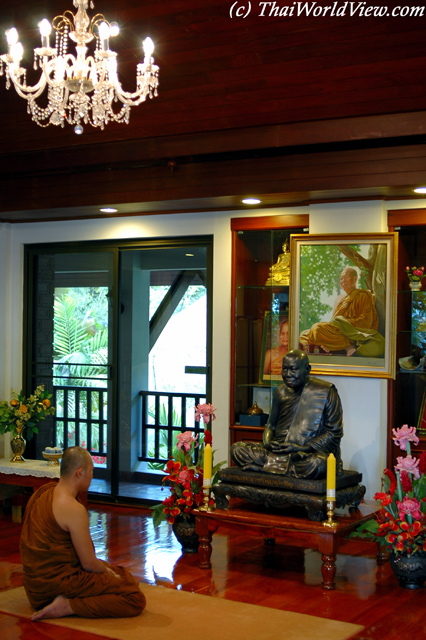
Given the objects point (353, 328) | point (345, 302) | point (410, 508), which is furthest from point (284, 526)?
Answer: point (345, 302)

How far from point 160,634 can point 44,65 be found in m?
2.71

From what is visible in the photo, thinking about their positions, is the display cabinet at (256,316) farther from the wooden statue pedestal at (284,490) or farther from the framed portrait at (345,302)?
the wooden statue pedestal at (284,490)

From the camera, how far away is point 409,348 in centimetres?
554

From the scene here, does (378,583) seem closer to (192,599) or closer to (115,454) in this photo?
(192,599)

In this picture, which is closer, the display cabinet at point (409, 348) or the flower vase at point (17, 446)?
the display cabinet at point (409, 348)

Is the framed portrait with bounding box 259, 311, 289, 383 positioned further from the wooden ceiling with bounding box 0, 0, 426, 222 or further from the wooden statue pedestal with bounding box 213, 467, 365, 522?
the wooden statue pedestal with bounding box 213, 467, 365, 522

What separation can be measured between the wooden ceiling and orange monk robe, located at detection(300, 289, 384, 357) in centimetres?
72

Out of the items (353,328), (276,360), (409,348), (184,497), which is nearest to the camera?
(184,497)

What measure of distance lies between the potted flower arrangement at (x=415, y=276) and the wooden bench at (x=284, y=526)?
158 centimetres

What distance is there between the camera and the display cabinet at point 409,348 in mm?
5484

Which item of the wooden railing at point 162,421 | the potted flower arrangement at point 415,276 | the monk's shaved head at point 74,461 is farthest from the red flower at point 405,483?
the wooden railing at point 162,421

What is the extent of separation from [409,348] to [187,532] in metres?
2.00

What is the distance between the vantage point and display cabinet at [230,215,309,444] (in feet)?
19.5

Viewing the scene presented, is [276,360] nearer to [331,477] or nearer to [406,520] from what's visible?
[331,477]
